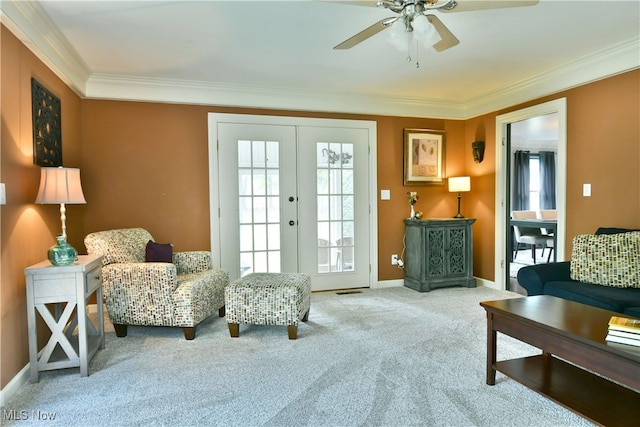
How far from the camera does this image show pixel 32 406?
204 cm

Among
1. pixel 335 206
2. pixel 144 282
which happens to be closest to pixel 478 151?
pixel 335 206

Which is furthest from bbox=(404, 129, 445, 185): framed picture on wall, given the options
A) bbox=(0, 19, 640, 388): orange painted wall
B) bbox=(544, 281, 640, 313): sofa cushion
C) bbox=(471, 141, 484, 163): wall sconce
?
bbox=(544, 281, 640, 313): sofa cushion

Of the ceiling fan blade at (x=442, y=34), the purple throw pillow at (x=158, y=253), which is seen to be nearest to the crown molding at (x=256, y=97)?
the purple throw pillow at (x=158, y=253)

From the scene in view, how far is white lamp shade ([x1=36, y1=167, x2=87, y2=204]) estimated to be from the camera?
2.46m

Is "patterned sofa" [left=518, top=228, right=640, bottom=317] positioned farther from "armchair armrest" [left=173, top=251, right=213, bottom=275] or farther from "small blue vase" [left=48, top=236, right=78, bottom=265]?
"small blue vase" [left=48, top=236, right=78, bottom=265]

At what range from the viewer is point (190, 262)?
364cm

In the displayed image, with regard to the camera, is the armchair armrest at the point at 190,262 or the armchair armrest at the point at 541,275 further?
the armchair armrest at the point at 190,262

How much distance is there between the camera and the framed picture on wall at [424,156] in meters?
4.94

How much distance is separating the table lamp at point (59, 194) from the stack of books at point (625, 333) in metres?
3.02

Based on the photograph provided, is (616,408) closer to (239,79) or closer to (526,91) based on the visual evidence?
(526,91)

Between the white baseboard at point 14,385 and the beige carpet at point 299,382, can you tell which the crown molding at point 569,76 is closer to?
the beige carpet at point 299,382

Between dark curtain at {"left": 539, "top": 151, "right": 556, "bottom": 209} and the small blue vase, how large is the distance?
905cm

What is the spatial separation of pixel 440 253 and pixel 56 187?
397cm

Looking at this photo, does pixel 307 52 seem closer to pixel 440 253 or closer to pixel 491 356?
pixel 491 356
